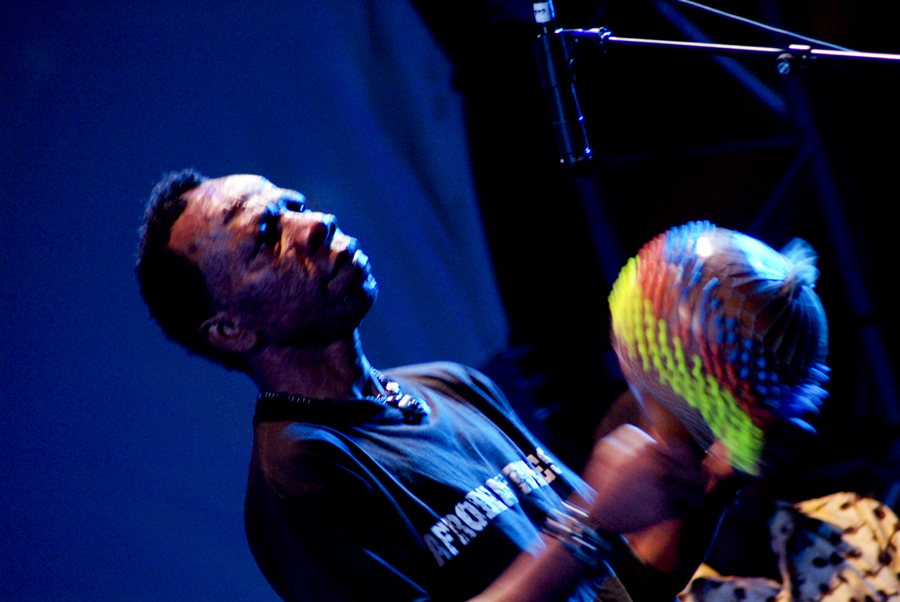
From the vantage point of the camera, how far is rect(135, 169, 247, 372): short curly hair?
2010 millimetres

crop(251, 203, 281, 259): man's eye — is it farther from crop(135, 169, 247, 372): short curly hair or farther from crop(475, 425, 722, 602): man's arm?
crop(475, 425, 722, 602): man's arm

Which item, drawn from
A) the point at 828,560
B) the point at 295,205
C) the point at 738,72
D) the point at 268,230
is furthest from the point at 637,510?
the point at 738,72

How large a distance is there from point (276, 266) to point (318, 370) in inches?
11.7

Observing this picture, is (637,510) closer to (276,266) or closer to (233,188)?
(276,266)

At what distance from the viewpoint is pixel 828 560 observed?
2.76 metres

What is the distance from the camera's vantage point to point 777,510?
3.02 metres

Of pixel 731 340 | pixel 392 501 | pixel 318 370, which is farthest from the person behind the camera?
pixel 318 370

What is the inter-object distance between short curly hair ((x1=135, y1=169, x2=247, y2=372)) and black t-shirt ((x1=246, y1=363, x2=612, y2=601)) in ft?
1.30

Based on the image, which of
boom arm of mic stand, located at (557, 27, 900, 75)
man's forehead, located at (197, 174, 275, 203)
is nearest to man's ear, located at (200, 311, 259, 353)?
man's forehead, located at (197, 174, 275, 203)

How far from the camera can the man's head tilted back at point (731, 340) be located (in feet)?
4.00

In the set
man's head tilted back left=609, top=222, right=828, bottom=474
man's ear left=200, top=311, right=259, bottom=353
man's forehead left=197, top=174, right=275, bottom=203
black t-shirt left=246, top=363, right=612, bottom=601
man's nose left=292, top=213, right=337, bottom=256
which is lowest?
black t-shirt left=246, top=363, right=612, bottom=601

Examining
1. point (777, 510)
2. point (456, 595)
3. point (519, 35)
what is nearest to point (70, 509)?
point (456, 595)

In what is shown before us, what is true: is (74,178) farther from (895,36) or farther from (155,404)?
(895,36)

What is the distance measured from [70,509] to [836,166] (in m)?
3.41
